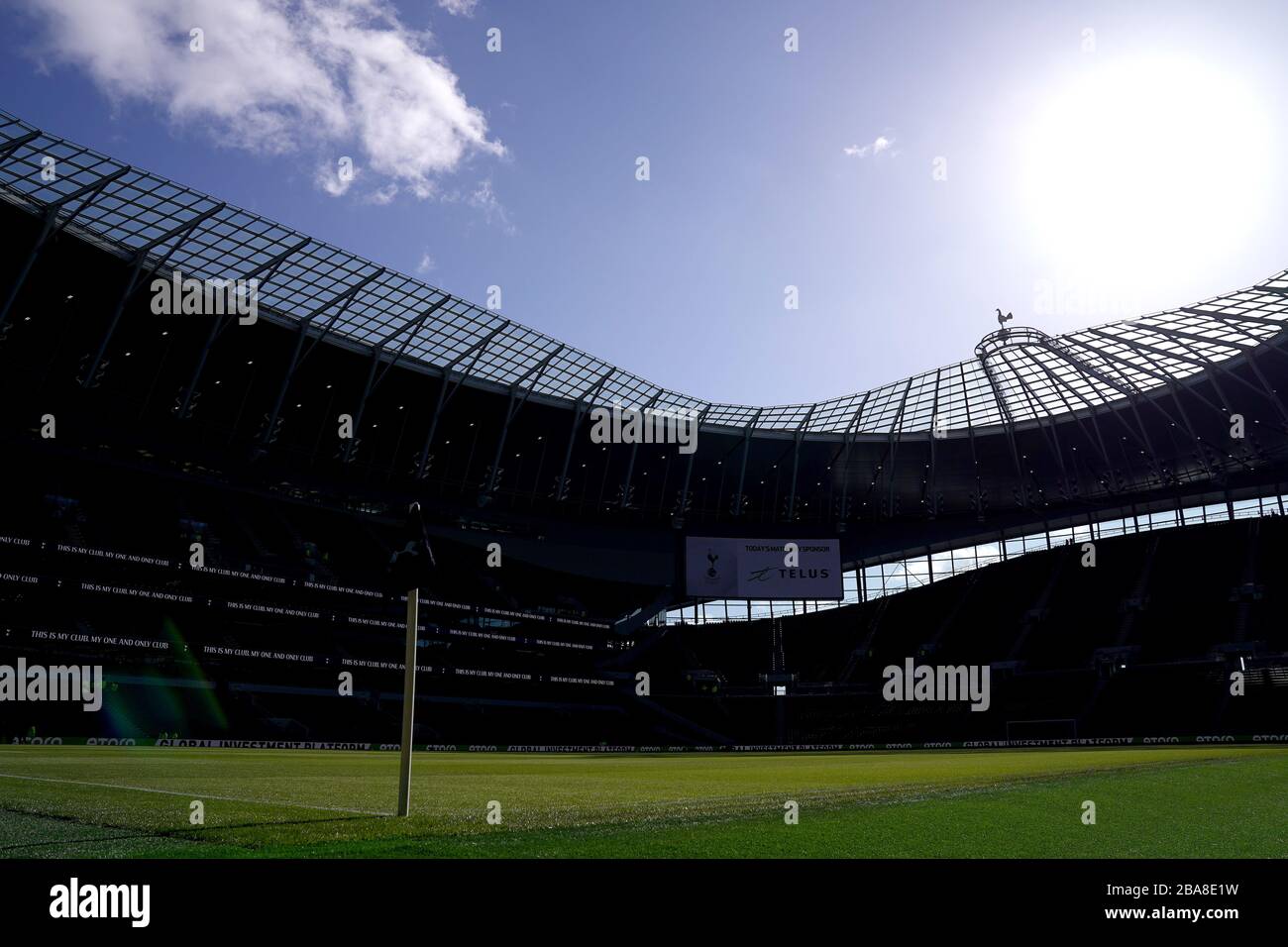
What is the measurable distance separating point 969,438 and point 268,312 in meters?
55.3

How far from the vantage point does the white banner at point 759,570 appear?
244 feet

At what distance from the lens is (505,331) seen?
60.0 meters

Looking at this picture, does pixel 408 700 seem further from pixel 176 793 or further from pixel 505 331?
pixel 505 331

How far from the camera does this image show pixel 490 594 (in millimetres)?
74000

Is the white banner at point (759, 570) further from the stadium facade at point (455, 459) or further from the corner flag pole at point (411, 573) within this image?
the corner flag pole at point (411, 573)

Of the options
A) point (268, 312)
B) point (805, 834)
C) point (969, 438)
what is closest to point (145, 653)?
point (268, 312)

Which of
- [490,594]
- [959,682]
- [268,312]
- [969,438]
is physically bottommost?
[959,682]
